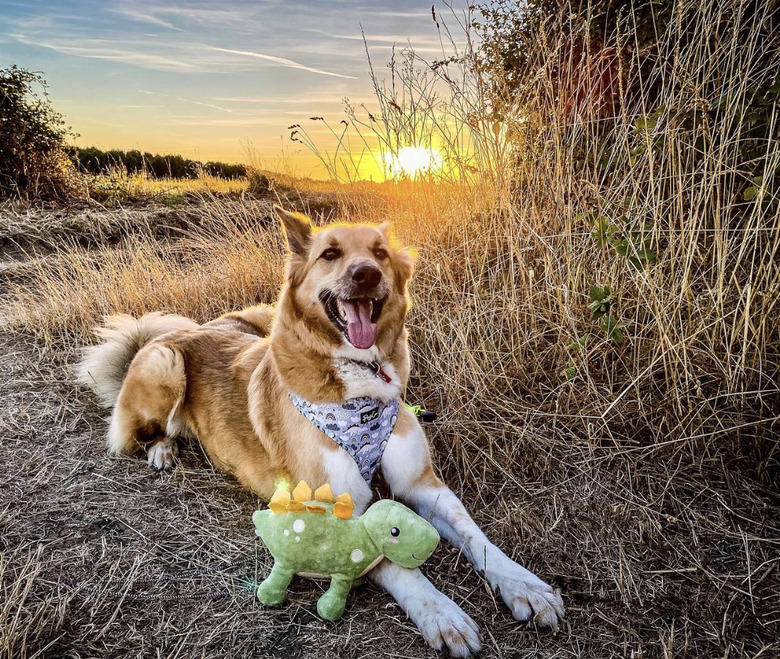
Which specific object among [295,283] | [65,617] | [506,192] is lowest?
[65,617]

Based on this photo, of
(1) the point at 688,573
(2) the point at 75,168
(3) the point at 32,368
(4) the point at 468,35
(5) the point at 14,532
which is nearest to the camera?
(1) the point at 688,573

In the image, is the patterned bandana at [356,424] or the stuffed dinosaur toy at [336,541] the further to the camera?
the patterned bandana at [356,424]

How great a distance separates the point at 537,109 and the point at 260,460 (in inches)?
115

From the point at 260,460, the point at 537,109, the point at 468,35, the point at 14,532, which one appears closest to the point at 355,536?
the point at 260,460

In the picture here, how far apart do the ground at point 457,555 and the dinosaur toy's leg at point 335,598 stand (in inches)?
1.9

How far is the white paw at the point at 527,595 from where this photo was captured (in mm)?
1882

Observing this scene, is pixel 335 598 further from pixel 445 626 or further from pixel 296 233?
pixel 296 233

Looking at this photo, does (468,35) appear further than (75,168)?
No

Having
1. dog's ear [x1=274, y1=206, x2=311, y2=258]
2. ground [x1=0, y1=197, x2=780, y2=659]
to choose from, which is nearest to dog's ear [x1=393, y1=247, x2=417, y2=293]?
dog's ear [x1=274, y1=206, x2=311, y2=258]

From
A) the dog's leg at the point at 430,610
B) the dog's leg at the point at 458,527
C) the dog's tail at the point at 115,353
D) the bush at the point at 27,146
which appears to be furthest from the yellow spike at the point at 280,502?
the bush at the point at 27,146

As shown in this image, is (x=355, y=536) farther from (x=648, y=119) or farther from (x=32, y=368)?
(x=32, y=368)

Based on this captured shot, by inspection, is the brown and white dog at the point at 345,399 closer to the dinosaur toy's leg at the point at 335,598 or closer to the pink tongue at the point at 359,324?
the pink tongue at the point at 359,324

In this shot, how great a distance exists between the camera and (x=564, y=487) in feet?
8.53

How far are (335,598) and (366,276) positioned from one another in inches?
52.2
